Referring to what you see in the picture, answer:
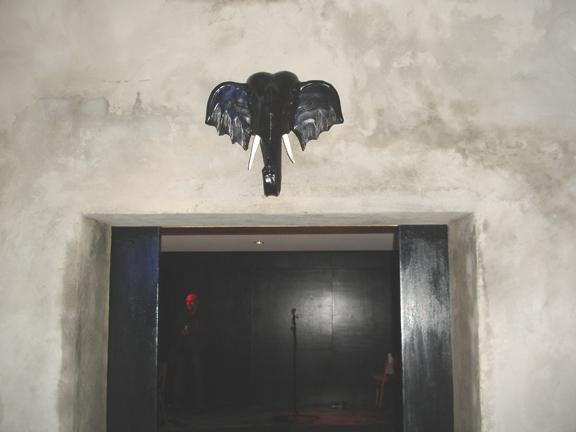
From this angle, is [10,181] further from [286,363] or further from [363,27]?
[286,363]

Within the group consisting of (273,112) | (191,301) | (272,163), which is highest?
(273,112)

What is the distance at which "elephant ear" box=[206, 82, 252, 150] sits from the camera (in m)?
2.67

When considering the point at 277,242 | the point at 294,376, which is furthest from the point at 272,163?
the point at 294,376

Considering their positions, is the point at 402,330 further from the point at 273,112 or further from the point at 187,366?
the point at 187,366

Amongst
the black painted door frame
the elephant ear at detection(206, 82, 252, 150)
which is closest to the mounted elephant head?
the elephant ear at detection(206, 82, 252, 150)

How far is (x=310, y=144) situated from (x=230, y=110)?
410 mm

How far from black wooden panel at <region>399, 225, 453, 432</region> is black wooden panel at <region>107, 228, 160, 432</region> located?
1.29 meters

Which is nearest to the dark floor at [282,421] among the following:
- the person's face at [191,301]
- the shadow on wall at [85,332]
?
the person's face at [191,301]

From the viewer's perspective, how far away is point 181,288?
31.5 ft

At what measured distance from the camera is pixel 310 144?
2.81 m

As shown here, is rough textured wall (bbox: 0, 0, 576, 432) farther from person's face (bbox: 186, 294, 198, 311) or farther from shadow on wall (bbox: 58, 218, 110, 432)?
person's face (bbox: 186, 294, 198, 311)

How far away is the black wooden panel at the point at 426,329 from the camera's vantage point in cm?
297

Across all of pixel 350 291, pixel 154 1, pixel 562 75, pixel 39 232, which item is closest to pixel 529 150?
pixel 562 75

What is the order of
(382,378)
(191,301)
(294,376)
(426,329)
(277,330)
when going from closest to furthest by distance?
(426,329)
(382,378)
(191,301)
(294,376)
(277,330)
